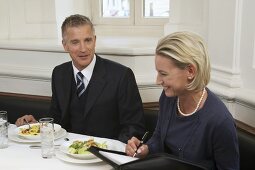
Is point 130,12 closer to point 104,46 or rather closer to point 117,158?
point 104,46

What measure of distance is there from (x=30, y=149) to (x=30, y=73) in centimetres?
147

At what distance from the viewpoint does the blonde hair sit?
148 cm

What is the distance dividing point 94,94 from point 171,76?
2.64 feet

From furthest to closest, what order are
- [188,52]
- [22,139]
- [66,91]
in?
[66,91] < [22,139] < [188,52]

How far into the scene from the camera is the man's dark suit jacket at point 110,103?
7.39 feet

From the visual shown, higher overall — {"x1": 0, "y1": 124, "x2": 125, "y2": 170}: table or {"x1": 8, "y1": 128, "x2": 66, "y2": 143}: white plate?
{"x1": 8, "y1": 128, "x2": 66, "y2": 143}: white plate

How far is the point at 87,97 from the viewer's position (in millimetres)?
2248

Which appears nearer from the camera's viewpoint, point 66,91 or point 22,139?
point 22,139

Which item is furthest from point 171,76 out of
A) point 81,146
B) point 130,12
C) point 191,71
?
point 130,12

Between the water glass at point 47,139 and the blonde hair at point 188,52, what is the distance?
0.62 m

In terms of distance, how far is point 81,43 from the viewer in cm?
223

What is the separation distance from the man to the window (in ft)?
4.18

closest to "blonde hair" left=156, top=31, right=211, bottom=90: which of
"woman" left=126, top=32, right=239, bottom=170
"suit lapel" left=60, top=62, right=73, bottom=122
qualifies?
"woman" left=126, top=32, right=239, bottom=170

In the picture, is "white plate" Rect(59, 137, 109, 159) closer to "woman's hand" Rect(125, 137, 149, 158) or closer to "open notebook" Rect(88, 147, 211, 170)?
"woman's hand" Rect(125, 137, 149, 158)
